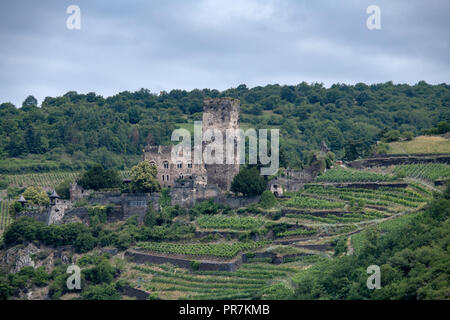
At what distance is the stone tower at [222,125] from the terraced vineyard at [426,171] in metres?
11.2

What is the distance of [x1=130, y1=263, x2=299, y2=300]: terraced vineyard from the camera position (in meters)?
45.6

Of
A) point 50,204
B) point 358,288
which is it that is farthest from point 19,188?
point 358,288

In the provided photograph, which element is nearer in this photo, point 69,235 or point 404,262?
point 404,262

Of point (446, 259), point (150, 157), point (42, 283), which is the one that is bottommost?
point (42, 283)

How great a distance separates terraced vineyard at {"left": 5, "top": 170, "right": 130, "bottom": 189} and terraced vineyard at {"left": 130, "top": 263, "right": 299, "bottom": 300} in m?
23.9

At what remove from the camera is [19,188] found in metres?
70.9

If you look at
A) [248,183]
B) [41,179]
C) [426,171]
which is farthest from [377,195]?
[41,179]

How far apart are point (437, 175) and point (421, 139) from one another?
10085 millimetres

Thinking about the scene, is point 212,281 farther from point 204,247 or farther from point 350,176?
point 350,176

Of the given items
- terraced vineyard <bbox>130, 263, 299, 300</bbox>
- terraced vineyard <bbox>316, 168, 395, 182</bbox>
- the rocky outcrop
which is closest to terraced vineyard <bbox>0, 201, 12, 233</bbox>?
the rocky outcrop

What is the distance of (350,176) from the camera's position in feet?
192

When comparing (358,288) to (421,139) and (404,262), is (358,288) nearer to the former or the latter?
(404,262)

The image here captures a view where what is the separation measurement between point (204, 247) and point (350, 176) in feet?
41.2
